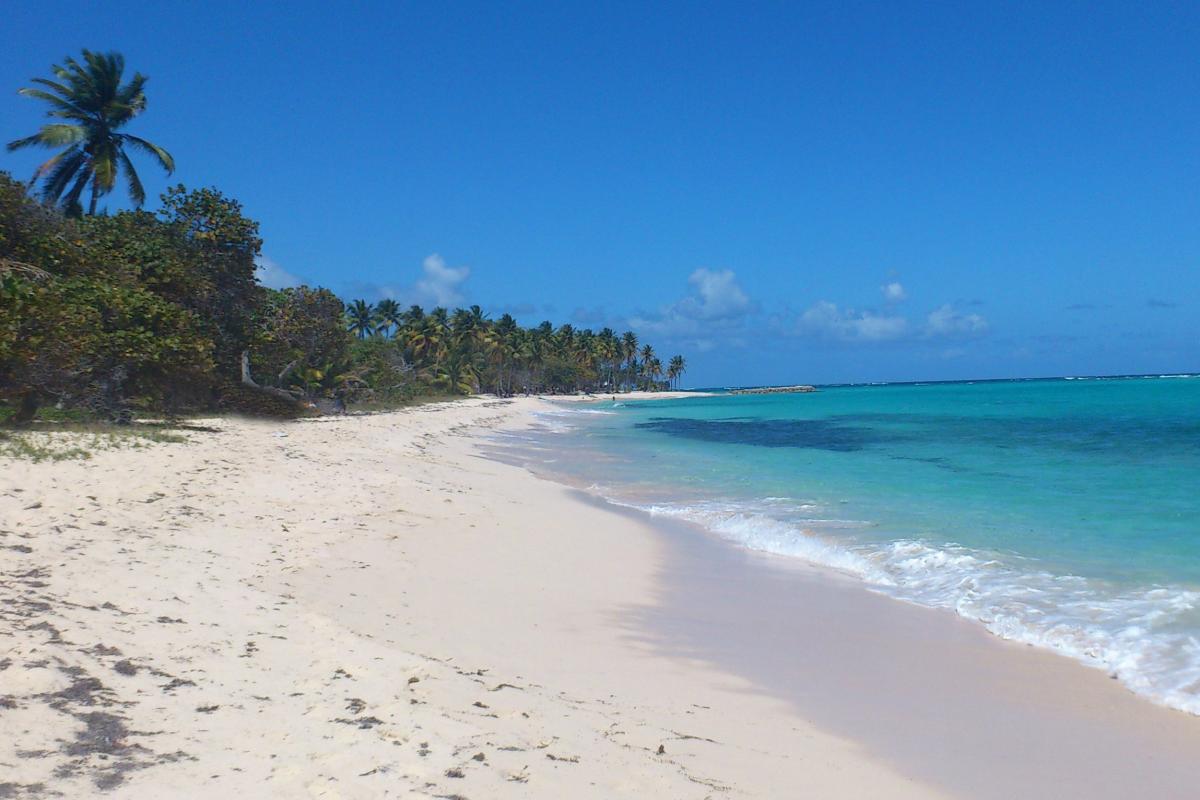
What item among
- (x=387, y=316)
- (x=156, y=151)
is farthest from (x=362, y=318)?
(x=156, y=151)

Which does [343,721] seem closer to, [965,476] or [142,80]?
[965,476]

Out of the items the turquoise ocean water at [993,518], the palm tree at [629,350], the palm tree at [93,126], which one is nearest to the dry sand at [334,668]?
the turquoise ocean water at [993,518]

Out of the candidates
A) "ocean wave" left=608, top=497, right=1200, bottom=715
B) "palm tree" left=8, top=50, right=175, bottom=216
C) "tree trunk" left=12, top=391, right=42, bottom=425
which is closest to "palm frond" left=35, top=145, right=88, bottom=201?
"palm tree" left=8, top=50, right=175, bottom=216

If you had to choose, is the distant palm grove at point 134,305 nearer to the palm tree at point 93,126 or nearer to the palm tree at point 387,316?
the palm tree at point 93,126

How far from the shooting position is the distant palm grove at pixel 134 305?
1344 cm

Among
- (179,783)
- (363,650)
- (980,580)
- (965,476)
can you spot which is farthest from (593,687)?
(965,476)

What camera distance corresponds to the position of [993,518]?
13859 millimetres

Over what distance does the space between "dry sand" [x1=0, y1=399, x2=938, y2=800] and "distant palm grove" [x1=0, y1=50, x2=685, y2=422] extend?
4.88 m

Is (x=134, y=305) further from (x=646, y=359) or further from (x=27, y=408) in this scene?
(x=646, y=359)

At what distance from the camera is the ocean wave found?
21.3 ft

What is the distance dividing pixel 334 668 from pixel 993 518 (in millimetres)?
13104

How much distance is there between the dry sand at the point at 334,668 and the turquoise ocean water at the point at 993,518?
3537mm

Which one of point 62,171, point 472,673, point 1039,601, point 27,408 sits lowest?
point 1039,601

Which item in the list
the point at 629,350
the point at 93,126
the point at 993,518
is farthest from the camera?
the point at 629,350
